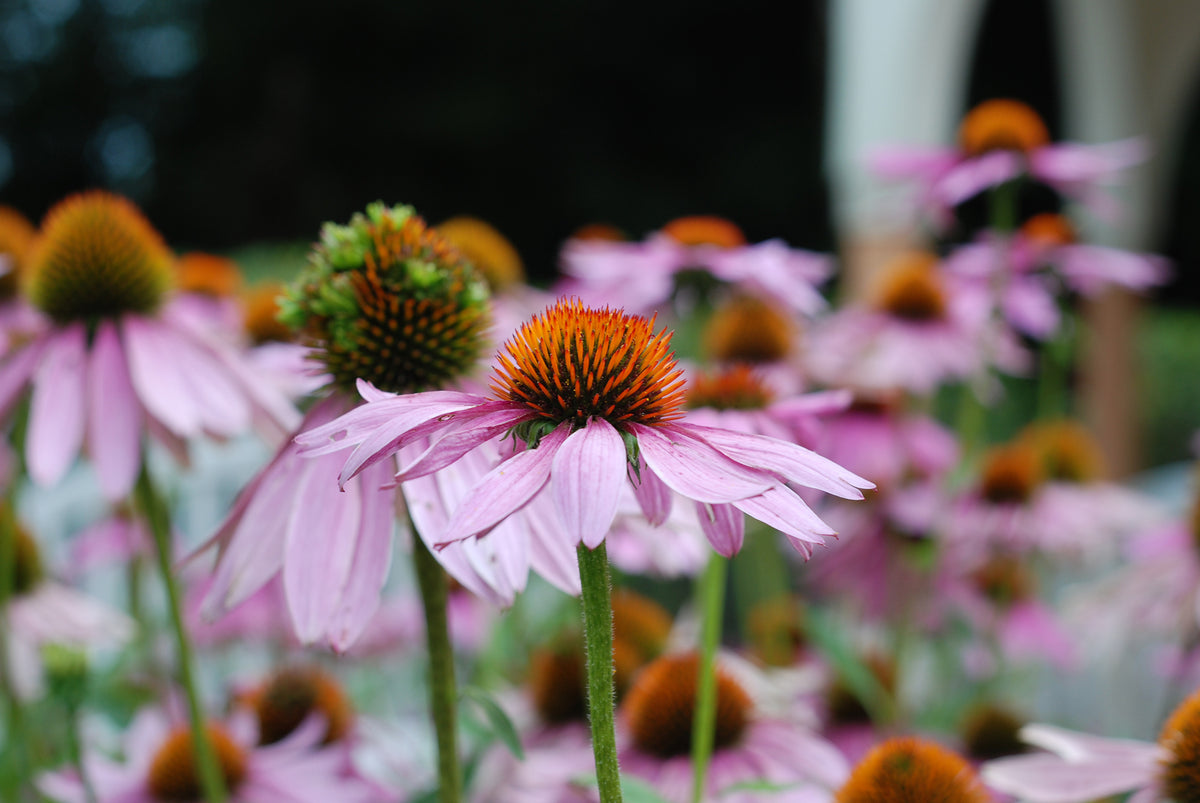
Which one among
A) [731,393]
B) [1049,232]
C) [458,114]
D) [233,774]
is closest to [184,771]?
[233,774]

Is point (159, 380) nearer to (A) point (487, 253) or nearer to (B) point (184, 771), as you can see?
(B) point (184, 771)

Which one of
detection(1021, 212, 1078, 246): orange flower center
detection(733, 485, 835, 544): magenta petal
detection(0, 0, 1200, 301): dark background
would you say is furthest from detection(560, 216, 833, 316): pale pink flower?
detection(0, 0, 1200, 301): dark background

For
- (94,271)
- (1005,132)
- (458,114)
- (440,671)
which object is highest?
(458,114)

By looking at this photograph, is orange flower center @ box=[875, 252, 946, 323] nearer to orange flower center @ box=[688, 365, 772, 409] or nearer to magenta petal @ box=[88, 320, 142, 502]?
orange flower center @ box=[688, 365, 772, 409]

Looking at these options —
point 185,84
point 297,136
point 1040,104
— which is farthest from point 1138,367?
point 185,84

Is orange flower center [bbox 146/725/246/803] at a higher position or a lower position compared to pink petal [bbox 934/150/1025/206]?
lower
